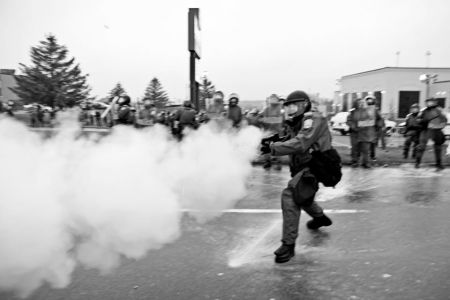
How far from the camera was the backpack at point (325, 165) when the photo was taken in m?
4.50

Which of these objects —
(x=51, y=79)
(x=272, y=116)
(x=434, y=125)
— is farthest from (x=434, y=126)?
(x=51, y=79)

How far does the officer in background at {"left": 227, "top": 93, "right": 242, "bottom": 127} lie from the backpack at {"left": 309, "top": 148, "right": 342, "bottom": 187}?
6.87m

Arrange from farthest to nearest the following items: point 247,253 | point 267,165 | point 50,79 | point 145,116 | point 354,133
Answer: point 50,79 < point 145,116 < point 354,133 < point 267,165 < point 247,253

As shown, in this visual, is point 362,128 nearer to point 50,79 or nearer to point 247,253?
point 247,253

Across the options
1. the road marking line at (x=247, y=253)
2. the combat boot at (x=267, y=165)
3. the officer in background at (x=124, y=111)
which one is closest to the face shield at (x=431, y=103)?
the combat boot at (x=267, y=165)

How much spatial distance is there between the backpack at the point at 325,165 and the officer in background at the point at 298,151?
5 centimetres

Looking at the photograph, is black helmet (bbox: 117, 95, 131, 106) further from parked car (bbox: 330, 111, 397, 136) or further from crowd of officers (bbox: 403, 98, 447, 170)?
parked car (bbox: 330, 111, 397, 136)

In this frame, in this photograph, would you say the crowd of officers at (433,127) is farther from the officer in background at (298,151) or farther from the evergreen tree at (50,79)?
the evergreen tree at (50,79)

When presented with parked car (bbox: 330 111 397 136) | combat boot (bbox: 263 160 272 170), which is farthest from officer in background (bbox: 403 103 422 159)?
parked car (bbox: 330 111 397 136)

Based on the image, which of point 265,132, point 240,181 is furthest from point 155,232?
point 265,132

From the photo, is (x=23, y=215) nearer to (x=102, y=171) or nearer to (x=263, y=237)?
(x=102, y=171)

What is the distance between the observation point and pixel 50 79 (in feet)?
195

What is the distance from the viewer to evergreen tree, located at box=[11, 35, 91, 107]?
5794 centimetres

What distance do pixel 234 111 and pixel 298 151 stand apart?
7.18 metres
